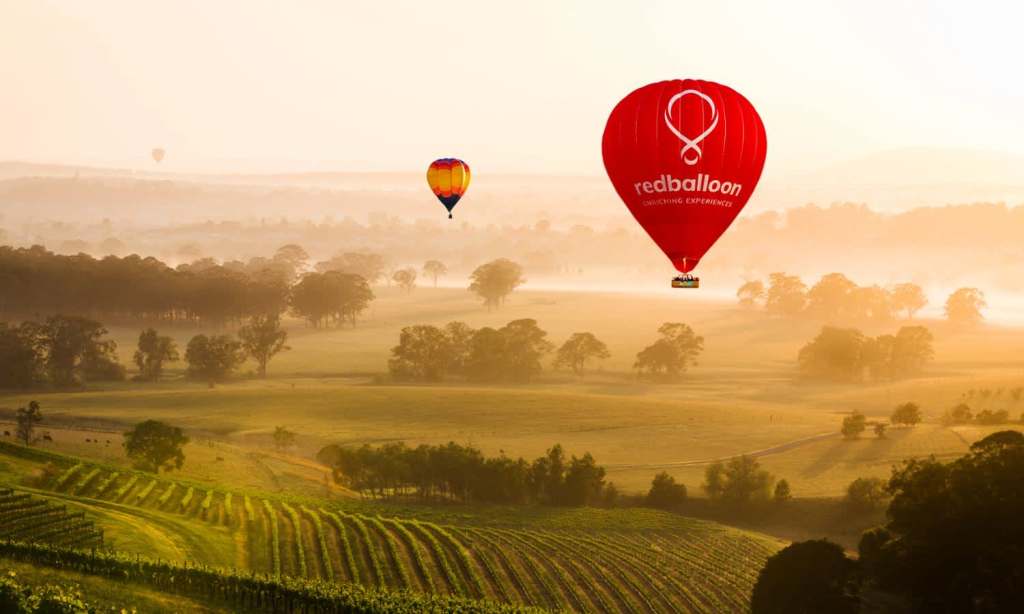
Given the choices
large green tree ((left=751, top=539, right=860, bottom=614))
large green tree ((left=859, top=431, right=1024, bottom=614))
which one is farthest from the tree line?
large green tree ((left=751, top=539, right=860, bottom=614))

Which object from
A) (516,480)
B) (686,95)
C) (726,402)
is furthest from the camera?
(726,402)

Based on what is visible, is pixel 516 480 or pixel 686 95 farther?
pixel 516 480

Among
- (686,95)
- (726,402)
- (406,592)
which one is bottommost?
(406,592)

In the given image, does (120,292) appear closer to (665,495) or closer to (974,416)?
(665,495)

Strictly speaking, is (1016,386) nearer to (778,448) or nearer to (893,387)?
(893,387)

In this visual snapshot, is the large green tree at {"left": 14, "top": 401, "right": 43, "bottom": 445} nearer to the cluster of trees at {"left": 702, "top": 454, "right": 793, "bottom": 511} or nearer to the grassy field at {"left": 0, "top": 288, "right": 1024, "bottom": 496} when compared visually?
the grassy field at {"left": 0, "top": 288, "right": 1024, "bottom": 496}

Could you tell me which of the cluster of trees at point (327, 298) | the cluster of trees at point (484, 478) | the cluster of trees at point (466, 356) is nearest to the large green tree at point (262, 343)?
the cluster of trees at point (466, 356)

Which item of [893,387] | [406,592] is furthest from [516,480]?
[893,387]
